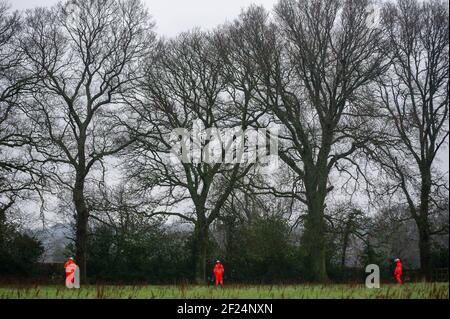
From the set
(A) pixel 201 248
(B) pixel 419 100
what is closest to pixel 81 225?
(A) pixel 201 248

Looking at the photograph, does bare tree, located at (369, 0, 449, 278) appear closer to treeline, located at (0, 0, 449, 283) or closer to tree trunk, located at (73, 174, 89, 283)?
treeline, located at (0, 0, 449, 283)

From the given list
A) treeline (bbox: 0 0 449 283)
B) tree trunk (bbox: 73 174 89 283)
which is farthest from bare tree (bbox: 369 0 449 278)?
tree trunk (bbox: 73 174 89 283)

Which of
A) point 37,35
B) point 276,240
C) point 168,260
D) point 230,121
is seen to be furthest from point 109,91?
point 276,240

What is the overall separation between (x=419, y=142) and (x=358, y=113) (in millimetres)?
5655

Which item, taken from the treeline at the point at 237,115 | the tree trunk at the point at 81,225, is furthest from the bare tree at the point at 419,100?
the tree trunk at the point at 81,225

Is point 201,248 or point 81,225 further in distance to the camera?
point 201,248

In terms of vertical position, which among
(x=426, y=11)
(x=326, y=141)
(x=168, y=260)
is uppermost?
(x=426, y=11)

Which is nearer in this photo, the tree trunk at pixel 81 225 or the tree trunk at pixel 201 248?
the tree trunk at pixel 81 225

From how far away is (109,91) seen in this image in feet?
98.1

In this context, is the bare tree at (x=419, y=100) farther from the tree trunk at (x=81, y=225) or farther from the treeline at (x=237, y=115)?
the tree trunk at (x=81, y=225)

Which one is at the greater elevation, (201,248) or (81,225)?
(81,225)

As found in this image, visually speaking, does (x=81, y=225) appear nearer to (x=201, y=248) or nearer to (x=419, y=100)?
(x=201, y=248)

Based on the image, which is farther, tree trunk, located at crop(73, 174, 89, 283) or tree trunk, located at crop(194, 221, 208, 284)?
tree trunk, located at crop(194, 221, 208, 284)
